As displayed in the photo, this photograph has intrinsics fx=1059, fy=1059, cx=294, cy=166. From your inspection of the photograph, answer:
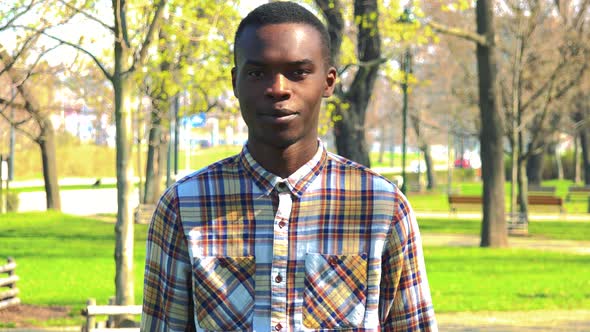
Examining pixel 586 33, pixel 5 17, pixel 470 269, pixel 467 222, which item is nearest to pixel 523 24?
pixel 586 33

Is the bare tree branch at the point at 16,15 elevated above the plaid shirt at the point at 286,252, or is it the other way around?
the bare tree branch at the point at 16,15

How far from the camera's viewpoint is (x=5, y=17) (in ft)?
41.3

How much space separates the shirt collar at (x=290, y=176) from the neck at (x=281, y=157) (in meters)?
0.01

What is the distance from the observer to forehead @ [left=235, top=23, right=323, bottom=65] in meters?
2.19

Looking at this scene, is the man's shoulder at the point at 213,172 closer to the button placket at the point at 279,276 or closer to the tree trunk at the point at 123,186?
the button placket at the point at 279,276

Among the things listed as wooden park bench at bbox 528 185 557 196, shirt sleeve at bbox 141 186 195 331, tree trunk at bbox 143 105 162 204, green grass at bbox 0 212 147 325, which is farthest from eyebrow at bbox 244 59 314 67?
wooden park bench at bbox 528 185 557 196

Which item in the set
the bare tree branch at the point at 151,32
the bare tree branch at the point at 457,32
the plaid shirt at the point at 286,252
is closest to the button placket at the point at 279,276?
the plaid shirt at the point at 286,252

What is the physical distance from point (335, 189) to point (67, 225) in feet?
88.5

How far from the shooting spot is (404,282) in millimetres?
2297

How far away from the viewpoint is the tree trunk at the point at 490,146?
22031mm

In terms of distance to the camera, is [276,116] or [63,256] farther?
[63,256]

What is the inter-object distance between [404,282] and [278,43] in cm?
58

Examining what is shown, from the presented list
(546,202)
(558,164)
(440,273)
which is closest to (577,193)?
(546,202)

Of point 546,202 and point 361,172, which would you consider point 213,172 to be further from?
point 546,202
